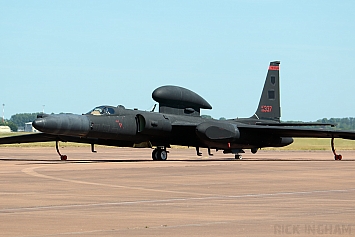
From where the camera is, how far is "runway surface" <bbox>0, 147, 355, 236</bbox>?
10.3 meters

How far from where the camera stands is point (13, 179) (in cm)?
2077

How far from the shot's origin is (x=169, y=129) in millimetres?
34688

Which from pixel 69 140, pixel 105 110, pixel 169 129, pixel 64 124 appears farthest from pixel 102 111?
pixel 169 129

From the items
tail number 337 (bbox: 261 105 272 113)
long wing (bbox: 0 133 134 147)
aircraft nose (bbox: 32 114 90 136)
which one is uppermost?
tail number 337 (bbox: 261 105 272 113)

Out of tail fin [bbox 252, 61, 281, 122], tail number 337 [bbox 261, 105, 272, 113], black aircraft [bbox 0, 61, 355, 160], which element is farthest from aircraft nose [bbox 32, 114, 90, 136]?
tail number 337 [bbox 261, 105, 272, 113]

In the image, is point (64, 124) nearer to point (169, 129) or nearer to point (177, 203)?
point (169, 129)

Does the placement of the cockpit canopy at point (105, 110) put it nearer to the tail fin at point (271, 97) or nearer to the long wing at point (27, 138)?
the long wing at point (27, 138)

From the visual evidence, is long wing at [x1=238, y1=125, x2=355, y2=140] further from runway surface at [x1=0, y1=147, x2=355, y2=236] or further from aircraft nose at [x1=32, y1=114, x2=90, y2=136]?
runway surface at [x1=0, y1=147, x2=355, y2=236]

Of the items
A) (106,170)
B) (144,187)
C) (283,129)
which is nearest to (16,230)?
(144,187)

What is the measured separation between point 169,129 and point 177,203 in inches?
808

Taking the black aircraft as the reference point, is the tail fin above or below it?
above

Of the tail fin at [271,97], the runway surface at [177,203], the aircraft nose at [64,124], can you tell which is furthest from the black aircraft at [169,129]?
the runway surface at [177,203]

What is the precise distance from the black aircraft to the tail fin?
1.42 m

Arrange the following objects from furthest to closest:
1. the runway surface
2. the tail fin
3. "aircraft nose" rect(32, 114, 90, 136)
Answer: the tail fin → "aircraft nose" rect(32, 114, 90, 136) → the runway surface
